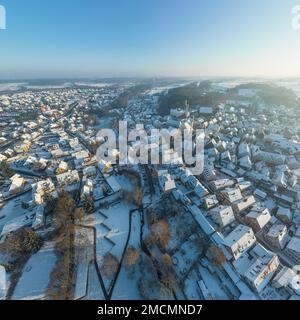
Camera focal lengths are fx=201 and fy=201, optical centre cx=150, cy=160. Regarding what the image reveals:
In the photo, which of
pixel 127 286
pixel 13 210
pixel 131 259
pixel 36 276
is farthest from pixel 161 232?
pixel 13 210

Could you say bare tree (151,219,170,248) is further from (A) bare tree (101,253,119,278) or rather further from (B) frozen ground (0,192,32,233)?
(B) frozen ground (0,192,32,233)

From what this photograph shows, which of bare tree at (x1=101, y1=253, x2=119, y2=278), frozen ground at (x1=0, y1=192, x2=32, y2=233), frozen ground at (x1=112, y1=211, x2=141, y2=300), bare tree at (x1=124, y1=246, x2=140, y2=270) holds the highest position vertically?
frozen ground at (x1=0, y1=192, x2=32, y2=233)

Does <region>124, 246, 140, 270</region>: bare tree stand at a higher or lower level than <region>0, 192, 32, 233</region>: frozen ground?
lower

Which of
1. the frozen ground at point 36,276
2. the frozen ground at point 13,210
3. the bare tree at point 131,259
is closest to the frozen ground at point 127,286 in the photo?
the bare tree at point 131,259

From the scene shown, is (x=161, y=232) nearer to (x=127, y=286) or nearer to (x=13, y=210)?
(x=127, y=286)

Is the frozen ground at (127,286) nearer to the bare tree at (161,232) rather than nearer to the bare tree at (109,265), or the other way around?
the bare tree at (109,265)

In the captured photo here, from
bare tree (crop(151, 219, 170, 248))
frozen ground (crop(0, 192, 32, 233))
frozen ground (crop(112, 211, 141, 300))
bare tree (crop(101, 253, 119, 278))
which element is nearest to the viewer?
frozen ground (crop(112, 211, 141, 300))

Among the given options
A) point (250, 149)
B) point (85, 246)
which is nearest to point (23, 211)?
point (85, 246)

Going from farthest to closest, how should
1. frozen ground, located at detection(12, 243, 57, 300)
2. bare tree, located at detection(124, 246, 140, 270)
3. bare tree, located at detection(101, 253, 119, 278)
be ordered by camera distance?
1. bare tree, located at detection(124, 246, 140, 270)
2. bare tree, located at detection(101, 253, 119, 278)
3. frozen ground, located at detection(12, 243, 57, 300)

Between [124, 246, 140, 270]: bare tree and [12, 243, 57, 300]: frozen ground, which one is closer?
[12, 243, 57, 300]: frozen ground

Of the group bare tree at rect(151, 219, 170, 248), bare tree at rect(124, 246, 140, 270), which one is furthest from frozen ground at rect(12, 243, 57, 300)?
bare tree at rect(151, 219, 170, 248)
